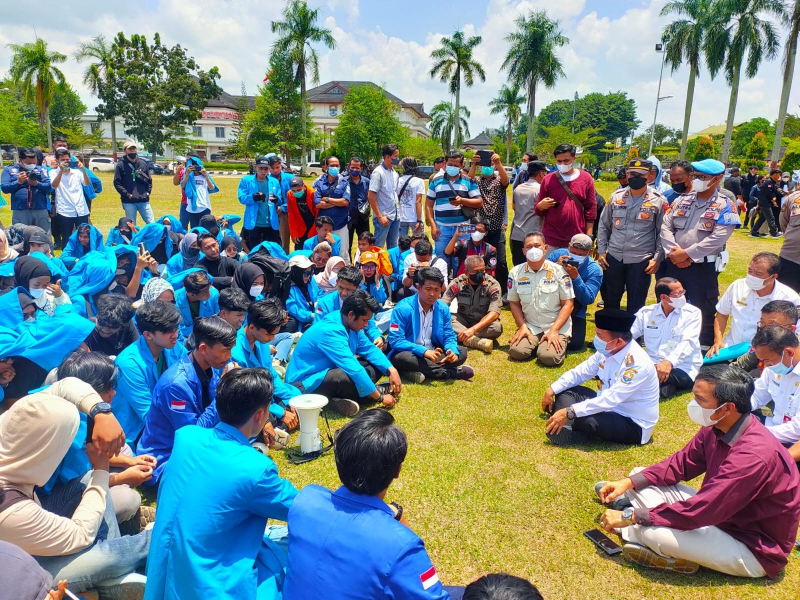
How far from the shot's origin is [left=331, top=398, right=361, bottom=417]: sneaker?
5137 mm

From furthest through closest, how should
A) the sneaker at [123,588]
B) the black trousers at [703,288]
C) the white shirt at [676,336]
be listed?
the black trousers at [703,288] < the white shirt at [676,336] < the sneaker at [123,588]

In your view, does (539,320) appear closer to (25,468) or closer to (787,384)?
(787,384)

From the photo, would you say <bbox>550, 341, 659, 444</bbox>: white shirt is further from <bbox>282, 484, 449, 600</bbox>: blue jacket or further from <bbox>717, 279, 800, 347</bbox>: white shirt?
<bbox>282, 484, 449, 600</bbox>: blue jacket

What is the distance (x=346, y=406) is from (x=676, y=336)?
141 inches

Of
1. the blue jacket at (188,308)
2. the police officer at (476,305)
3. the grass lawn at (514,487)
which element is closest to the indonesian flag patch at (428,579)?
Result: the grass lawn at (514,487)

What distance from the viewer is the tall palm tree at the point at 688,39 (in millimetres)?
36750

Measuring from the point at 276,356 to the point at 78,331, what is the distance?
7.41 ft

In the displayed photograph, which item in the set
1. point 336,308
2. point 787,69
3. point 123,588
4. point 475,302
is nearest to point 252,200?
point 336,308

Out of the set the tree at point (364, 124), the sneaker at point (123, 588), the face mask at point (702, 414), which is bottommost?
the sneaker at point (123, 588)

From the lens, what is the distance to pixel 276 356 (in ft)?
20.4

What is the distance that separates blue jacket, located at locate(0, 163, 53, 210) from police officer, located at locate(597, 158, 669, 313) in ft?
32.5

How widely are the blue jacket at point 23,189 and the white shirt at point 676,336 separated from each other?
10.5 m

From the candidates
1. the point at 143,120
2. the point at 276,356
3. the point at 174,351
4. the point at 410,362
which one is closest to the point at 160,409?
the point at 174,351

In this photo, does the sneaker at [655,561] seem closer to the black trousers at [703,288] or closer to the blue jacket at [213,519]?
the blue jacket at [213,519]
